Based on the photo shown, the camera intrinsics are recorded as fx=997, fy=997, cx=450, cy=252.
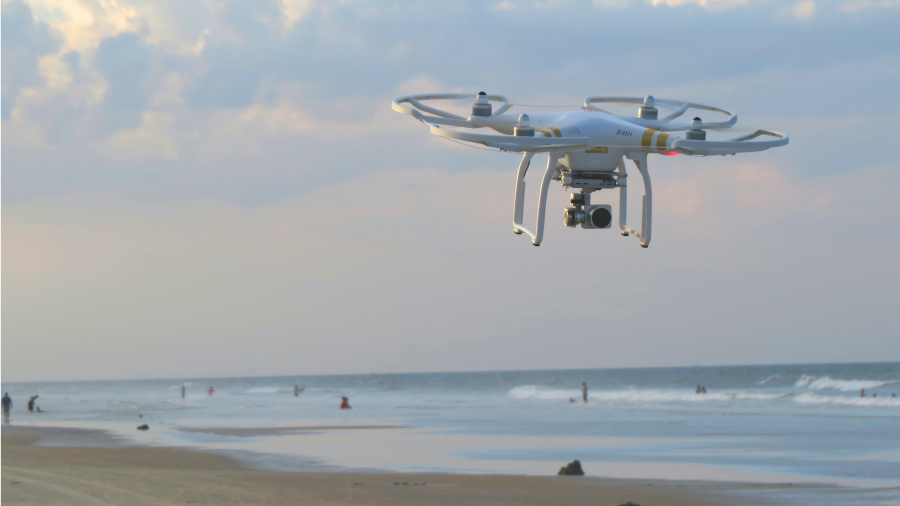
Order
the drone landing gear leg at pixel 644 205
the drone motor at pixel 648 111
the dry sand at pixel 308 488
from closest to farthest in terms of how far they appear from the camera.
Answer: the drone landing gear leg at pixel 644 205, the drone motor at pixel 648 111, the dry sand at pixel 308 488

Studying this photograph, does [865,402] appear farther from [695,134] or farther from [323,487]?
[695,134]

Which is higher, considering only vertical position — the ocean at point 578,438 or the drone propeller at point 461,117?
the drone propeller at point 461,117

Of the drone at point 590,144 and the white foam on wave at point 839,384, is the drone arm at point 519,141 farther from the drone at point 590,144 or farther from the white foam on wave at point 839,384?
the white foam on wave at point 839,384

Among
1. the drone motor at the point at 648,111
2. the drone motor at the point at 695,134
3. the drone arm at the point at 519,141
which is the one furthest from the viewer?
the drone motor at the point at 648,111

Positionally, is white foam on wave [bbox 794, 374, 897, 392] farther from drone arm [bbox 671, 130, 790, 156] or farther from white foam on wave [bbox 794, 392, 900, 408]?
drone arm [bbox 671, 130, 790, 156]

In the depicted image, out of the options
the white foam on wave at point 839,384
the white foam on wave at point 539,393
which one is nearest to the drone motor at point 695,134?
the white foam on wave at point 839,384

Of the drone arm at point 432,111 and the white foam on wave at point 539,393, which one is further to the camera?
the white foam on wave at point 539,393

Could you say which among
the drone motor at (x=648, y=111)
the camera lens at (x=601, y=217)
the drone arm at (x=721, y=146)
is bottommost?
the camera lens at (x=601, y=217)
